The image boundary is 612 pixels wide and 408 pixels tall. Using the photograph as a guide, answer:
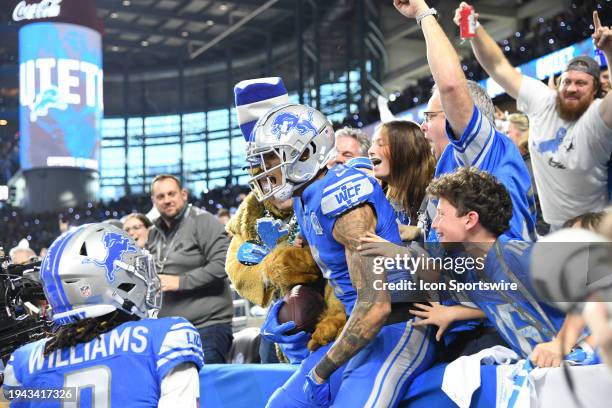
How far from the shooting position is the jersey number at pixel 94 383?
2.04 meters

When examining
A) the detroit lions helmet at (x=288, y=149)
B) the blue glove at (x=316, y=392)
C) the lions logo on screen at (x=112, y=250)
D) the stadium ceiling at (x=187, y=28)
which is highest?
the stadium ceiling at (x=187, y=28)

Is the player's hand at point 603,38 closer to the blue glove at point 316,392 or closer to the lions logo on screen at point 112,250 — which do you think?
the blue glove at point 316,392

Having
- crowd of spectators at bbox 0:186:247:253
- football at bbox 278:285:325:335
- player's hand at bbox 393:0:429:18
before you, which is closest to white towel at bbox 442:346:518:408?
football at bbox 278:285:325:335

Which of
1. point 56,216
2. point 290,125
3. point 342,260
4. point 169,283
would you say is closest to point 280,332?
point 342,260

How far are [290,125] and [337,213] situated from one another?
41 cm

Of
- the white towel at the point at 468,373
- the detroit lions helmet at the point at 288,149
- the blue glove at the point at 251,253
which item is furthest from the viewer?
the blue glove at the point at 251,253

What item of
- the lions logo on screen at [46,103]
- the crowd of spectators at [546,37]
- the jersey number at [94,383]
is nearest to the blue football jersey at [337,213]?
the jersey number at [94,383]

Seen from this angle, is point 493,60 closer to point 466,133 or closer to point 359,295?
point 466,133

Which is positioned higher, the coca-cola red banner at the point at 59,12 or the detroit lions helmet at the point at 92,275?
the coca-cola red banner at the point at 59,12

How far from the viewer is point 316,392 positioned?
2.35 m

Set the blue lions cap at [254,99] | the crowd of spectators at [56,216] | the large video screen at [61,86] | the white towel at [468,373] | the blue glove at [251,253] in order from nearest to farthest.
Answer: the white towel at [468,373] → the blue glove at [251,253] → the blue lions cap at [254,99] → the large video screen at [61,86] → the crowd of spectators at [56,216]

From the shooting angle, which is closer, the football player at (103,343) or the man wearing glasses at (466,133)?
the football player at (103,343)

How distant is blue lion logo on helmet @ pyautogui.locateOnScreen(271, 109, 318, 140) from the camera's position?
8.18ft

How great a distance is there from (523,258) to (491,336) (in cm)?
43
